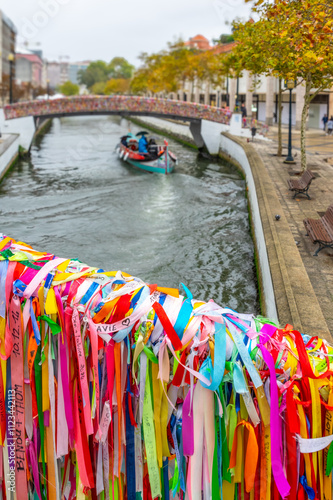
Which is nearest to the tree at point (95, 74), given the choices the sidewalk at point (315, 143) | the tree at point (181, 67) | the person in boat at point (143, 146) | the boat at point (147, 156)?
the tree at point (181, 67)

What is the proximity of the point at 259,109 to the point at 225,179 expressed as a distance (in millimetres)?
25377

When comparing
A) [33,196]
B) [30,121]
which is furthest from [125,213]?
[30,121]

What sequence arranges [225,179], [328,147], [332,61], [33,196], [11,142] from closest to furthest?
[332,61], [33,196], [225,179], [328,147], [11,142]

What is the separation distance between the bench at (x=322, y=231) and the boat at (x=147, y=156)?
1462 centimetres

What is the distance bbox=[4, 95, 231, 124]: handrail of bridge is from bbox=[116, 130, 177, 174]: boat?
324 cm

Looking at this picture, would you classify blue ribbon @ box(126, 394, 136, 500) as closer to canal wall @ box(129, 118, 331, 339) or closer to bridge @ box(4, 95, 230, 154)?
canal wall @ box(129, 118, 331, 339)

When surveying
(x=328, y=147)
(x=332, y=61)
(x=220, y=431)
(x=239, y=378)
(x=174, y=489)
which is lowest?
(x=174, y=489)

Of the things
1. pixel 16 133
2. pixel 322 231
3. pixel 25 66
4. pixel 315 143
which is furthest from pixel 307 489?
pixel 25 66

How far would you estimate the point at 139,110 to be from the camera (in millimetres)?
30938

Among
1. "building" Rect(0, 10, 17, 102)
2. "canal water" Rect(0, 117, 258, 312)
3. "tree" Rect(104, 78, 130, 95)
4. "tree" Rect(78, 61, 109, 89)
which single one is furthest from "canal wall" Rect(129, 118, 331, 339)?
"tree" Rect(78, 61, 109, 89)

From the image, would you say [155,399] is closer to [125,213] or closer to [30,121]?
[125,213]

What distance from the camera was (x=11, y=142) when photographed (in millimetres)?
25062

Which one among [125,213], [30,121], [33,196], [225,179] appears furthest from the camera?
[30,121]

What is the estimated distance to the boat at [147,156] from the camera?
75.8 ft
